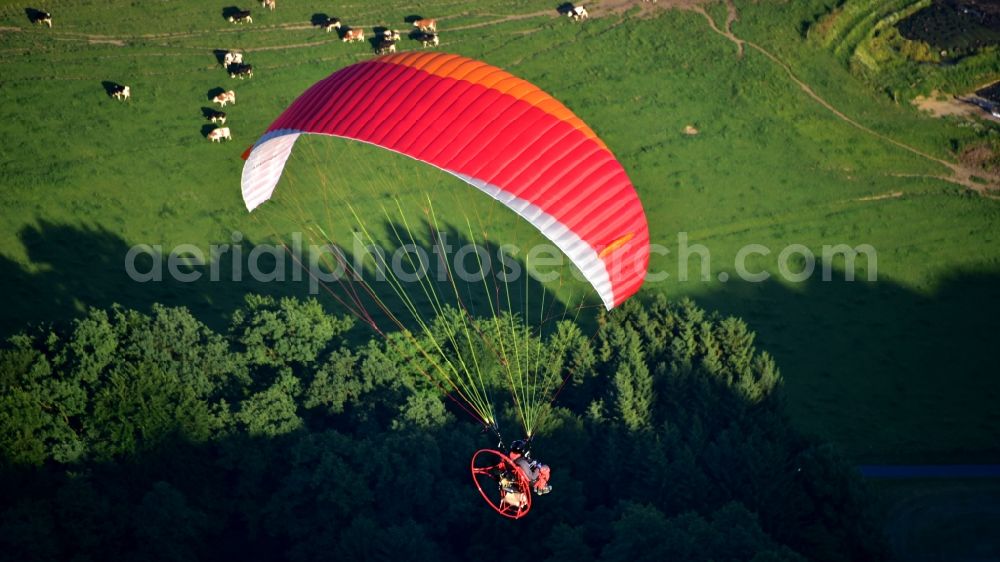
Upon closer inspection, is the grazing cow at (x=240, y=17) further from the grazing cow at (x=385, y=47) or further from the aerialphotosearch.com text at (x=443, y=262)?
the aerialphotosearch.com text at (x=443, y=262)

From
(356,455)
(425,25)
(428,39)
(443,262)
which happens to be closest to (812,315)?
(443,262)

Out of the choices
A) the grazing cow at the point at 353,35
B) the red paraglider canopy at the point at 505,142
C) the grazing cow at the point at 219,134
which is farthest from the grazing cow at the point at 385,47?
the red paraglider canopy at the point at 505,142

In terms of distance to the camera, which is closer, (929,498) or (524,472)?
(524,472)

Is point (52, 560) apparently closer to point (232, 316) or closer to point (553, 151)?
point (232, 316)

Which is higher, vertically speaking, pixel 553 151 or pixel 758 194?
pixel 553 151

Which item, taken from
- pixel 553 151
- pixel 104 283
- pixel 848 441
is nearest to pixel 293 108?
pixel 553 151

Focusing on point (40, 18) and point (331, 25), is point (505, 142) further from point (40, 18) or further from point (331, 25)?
point (40, 18)

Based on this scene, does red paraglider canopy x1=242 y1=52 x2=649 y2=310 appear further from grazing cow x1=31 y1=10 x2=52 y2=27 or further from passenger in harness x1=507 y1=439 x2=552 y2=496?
grazing cow x1=31 y1=10 x2=52 y2=27
